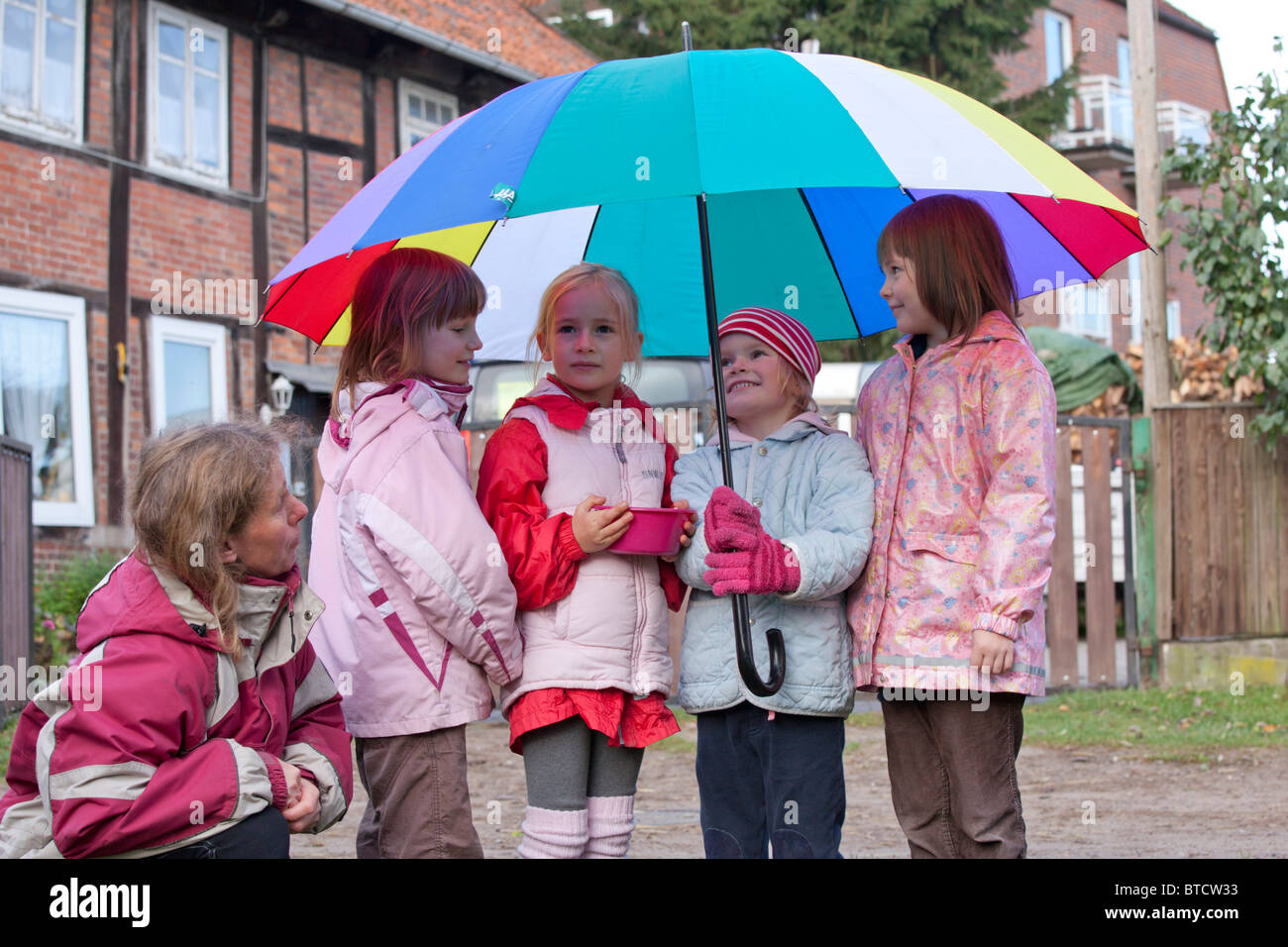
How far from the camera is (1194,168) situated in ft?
31.2

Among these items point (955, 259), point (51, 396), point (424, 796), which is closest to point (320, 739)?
point (424, 796)

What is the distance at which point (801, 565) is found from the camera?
3264mm

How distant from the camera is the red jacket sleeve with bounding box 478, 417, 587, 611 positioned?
3.32 m

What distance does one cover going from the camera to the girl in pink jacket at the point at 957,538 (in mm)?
3207

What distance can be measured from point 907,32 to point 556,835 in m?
16.0

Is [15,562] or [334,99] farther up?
[334,99]

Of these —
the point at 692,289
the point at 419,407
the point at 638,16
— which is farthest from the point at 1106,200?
the point at 638,16

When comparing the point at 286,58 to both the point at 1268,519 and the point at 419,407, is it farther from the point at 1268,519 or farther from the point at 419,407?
the point at 419,407

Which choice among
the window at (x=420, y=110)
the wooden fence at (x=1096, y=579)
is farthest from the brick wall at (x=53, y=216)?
the wooden fence at (x=1096, y=579)

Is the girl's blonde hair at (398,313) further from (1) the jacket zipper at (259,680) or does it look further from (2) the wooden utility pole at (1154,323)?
(2) the wooden utility pole at (1154,323)

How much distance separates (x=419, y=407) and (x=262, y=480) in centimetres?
57

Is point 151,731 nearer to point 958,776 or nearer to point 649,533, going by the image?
point 649,533

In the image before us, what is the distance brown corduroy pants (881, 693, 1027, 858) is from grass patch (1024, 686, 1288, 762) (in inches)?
179
